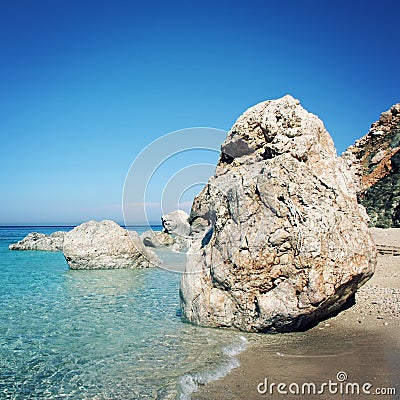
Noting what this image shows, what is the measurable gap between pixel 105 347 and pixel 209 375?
2.34m

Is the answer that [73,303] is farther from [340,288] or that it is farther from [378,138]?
[378,138]

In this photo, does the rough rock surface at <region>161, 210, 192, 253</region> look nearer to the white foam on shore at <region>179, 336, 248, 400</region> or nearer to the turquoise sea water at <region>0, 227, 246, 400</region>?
the turquoise sea water at <region>0, 227, 246, 400</region>

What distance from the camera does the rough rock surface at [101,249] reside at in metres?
18.1

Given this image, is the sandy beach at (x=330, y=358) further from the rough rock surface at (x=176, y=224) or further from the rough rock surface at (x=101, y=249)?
the rough rock surface at (x=176, y=224)

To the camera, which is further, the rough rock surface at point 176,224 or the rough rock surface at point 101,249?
the rough rock surface at point 176,224

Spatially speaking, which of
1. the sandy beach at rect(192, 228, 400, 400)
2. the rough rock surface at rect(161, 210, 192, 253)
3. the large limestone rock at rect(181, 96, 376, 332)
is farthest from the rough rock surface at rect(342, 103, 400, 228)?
the large limestone rock at rect(181, 96, 376, 332)

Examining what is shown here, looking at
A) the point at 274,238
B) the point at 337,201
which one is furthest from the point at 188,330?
the point at 337,201

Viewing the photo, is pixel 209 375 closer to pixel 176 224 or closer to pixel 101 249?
pixel 101 249

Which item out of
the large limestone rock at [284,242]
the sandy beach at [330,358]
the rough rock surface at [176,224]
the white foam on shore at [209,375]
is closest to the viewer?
the sandy beach at [330,358]

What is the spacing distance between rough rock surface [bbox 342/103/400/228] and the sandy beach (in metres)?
16.4

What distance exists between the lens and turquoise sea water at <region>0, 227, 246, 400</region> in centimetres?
543

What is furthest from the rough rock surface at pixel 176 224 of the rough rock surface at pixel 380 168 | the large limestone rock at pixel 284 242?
the large limestone rock at pixel 284 242

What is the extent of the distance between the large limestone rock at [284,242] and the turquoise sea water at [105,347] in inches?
30.0

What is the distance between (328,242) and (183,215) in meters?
36.3
